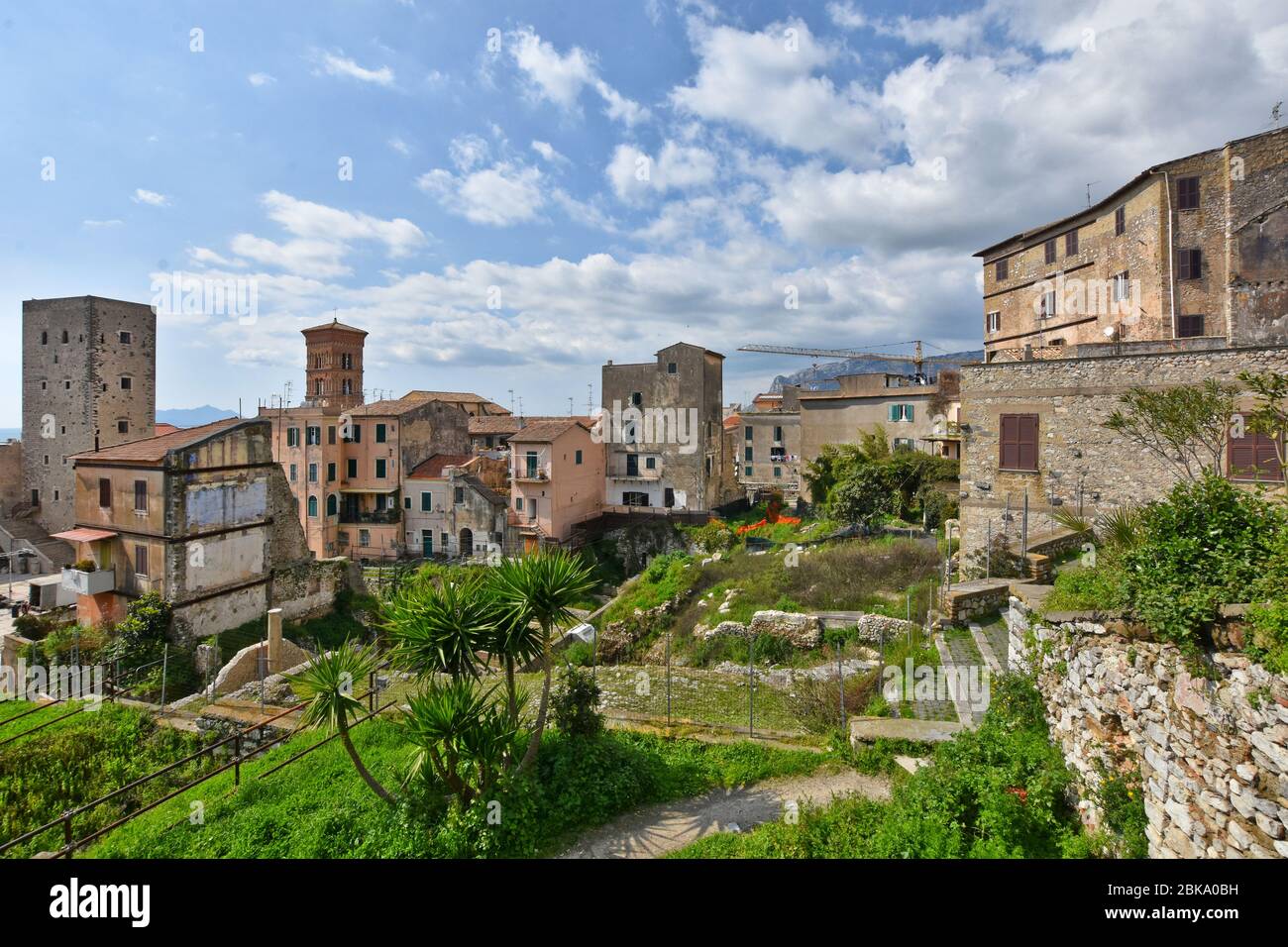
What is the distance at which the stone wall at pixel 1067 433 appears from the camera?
16.1 meters

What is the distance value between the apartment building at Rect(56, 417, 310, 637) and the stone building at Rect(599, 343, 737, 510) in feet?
75.1

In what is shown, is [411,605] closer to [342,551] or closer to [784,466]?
[342,551]

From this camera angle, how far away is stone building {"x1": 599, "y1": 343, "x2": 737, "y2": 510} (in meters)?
42.6

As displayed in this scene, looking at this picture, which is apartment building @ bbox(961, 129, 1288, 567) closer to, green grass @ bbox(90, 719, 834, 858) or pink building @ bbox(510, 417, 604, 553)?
green grass @ bbox(90, 719, 834, 858)

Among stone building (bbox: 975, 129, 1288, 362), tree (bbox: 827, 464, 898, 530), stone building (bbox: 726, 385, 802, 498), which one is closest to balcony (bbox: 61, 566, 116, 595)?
tree (bbox: 827, 464, 898, 530)

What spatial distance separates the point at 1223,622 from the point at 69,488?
62.9 m

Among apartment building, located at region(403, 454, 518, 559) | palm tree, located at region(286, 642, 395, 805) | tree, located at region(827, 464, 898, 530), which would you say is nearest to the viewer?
palm tree, located at region(286, 642, 395, 805)

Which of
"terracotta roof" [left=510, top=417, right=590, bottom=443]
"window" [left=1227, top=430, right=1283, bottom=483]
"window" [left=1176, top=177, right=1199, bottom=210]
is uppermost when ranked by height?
"window" [left=1176, top=177, right=1199, bottom=210]

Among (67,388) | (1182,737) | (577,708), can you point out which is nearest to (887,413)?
(577,708)

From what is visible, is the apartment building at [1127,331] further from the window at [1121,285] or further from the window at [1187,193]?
the window at [1121,285]

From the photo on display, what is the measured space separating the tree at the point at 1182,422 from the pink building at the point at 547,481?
28.1 m

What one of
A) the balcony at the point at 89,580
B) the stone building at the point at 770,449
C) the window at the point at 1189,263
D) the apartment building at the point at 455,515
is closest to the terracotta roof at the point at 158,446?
the balcony at the point at 89,580

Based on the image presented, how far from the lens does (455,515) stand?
129 feet
